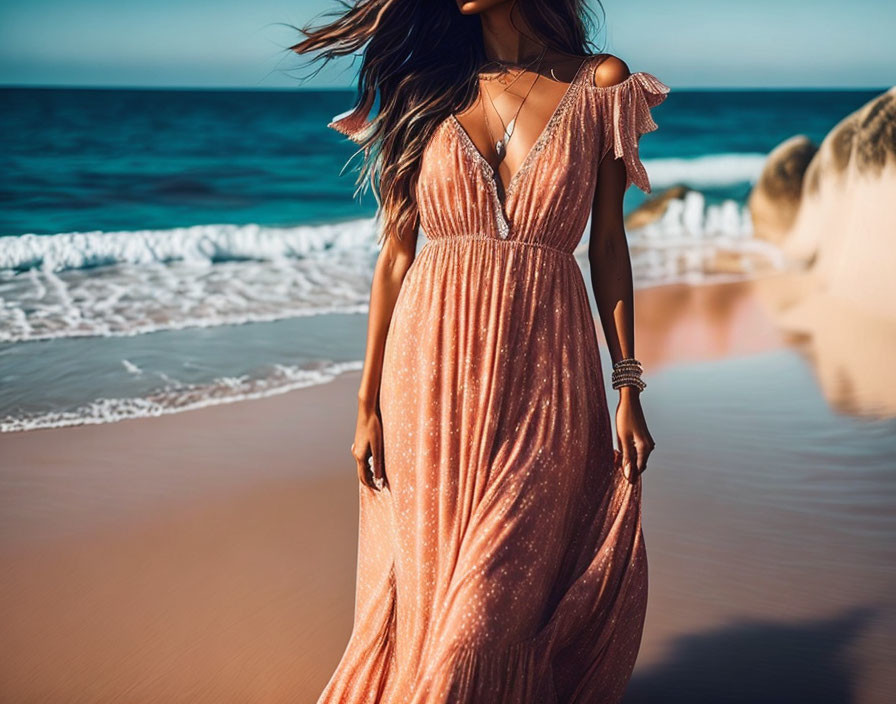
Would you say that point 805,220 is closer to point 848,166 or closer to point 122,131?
point 848,166

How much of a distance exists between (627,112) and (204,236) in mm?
13083

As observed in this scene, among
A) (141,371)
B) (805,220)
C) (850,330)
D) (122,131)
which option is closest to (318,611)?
(141,371)

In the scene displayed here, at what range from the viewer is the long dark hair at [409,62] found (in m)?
2.47

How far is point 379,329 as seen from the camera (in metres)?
2.56

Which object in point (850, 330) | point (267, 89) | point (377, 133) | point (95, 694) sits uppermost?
point (267, 89)

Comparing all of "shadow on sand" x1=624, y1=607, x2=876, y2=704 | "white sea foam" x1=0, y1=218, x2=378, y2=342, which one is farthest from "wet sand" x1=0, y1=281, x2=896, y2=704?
"white sea foam" x1=0, y1=218, x2=378, y2=342

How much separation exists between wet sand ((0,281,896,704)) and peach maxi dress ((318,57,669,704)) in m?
0.95

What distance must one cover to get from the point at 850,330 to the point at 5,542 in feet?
19.2

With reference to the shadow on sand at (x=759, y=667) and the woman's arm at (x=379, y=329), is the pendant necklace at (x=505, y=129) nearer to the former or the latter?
the woman's arm at (x=379, y=329)

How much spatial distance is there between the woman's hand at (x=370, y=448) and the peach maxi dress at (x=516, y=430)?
141 millimetres

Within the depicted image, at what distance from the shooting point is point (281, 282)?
1085 cm

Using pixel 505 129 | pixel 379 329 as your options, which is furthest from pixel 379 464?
pixel 505 129

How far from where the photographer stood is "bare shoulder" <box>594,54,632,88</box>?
2.42m

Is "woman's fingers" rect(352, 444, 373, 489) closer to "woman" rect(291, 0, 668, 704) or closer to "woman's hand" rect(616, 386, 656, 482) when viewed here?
"woman" rect(291, 0, 668, 704)
